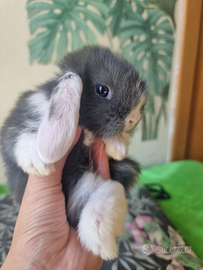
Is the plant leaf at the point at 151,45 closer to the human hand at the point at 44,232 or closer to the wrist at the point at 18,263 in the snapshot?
the human hand at the point at 44,232

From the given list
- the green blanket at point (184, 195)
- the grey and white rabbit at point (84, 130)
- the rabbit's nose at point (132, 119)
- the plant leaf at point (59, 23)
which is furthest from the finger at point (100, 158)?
the green blanket at point (184, 195)

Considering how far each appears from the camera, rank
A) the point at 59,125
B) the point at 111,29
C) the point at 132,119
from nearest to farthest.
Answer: the point at 59,125 < the point at 132,119 < the point at 111,29

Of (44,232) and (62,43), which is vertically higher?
(62,43)

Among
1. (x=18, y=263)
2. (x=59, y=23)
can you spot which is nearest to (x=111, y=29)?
(x=59, y=23)

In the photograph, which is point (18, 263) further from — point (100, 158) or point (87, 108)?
point (87, 108)

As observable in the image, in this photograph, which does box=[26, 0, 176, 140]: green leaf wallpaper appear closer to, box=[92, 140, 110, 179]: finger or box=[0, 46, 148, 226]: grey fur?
box=[0, 46, 148, 226]: grey fur

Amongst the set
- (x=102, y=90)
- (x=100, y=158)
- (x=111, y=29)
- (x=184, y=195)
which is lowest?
(x=184, y=195)

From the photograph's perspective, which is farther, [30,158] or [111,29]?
[111,29]

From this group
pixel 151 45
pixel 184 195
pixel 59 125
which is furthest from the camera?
pixel 184 195
